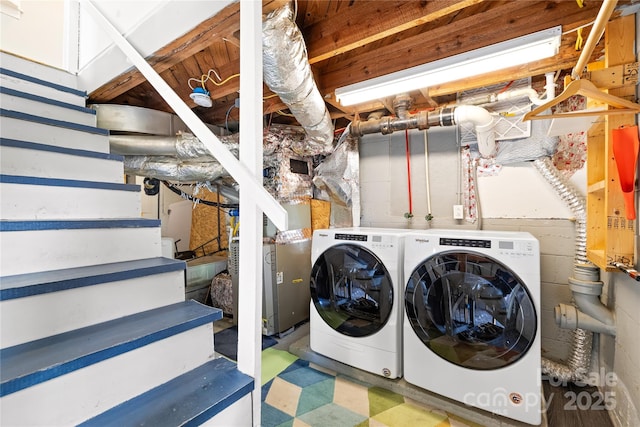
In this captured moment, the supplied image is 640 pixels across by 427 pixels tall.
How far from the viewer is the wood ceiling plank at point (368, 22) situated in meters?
1.25

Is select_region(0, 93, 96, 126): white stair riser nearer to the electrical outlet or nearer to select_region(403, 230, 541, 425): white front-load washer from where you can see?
select_region(403, 230, 541, 425): white front-load washer

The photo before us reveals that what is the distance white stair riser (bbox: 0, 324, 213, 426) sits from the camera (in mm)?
670

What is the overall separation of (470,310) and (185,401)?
4.96ft

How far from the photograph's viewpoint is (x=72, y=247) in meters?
1.08

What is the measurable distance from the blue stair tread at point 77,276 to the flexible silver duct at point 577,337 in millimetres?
2394

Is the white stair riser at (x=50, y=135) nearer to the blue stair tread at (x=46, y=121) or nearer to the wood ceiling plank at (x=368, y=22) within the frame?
the blue stair tread at (x=46, y=121)

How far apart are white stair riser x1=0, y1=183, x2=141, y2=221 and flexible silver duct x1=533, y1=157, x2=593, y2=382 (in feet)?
8.99

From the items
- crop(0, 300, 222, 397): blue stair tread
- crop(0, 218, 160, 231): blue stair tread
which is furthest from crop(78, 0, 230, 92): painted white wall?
crop(0, 300, 222, 397): blue stair tread

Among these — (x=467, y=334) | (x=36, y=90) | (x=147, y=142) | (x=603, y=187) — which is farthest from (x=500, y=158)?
(x=36, y=90)

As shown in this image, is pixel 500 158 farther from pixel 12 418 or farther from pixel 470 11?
pixel 12 418

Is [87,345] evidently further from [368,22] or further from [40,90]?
[40,90]

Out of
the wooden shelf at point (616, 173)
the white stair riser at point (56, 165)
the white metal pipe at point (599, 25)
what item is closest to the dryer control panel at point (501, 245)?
the wooden shelf at point (616, 173)

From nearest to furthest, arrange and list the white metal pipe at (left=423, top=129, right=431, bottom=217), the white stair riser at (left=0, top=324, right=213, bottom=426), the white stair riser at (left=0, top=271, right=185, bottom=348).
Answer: the white stair riser at (left=0, top=324, right=213, bottom=426)
the white stair riser at (left=0, top=271, right=185, bottom=348)
the white metal pipe at (left=423, top=129, right=431, bottom=217)

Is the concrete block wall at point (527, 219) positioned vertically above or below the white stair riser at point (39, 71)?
below
